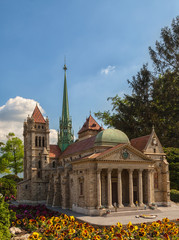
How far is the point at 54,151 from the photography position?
196ft

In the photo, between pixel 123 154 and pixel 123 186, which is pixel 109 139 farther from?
pixel 123 186

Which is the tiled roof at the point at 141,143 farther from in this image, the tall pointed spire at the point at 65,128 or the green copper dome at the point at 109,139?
the tall pointed spire at the point at 65,128

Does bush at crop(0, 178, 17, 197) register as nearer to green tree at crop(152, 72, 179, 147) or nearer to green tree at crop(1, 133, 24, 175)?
green tree at crop(1, 133, 24, 175)

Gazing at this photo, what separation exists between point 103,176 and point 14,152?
32779mm

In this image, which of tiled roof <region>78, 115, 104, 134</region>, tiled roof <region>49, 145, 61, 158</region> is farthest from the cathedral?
tiled roof <region>78, 115, 104, 134</region>

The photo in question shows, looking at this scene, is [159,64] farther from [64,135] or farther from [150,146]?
[64,135]

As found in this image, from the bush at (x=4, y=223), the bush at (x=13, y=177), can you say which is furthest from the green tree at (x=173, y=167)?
the bush at (x=4, y=223)

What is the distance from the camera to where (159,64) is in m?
42.2

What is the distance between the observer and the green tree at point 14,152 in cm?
6250

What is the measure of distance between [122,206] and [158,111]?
2131 centimetres

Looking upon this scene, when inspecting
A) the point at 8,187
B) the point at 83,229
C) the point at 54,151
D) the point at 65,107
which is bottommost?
the point at 8,187

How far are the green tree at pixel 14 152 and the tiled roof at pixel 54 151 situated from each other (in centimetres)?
861

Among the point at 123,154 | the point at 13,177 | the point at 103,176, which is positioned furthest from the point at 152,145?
the point at 13,177

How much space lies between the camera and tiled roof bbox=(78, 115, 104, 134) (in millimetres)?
63991
